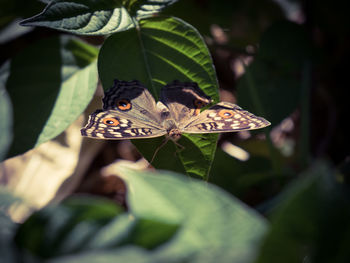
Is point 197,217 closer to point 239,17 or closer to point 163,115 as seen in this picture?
point 163,115

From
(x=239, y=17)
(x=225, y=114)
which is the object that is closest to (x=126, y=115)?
(x=225, y=114)

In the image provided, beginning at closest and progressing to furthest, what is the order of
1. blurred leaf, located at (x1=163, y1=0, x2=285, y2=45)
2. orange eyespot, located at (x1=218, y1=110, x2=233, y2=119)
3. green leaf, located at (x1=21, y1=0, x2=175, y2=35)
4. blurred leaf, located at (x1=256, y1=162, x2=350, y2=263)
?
1. blurred leaf, located at (x1=256, y1=162, x2=350, y2=263)
2. green leaf, located at (x1=21, y1=0, x2=175, y2=35)
3. orange eyespot, located at (x1=218, y1=110, x2=233, y2=119)
4. blurred leaf, located at (x1=163, y1=0, x2=285, y2=45)

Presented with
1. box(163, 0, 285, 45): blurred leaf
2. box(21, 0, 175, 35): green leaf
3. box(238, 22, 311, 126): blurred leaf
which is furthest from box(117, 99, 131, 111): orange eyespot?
box(163, 0, 285, 45): blurred leaf

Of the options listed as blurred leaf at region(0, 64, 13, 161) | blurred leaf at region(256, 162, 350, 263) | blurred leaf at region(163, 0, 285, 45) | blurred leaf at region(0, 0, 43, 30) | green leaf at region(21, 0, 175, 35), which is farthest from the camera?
blurred leaf at region(163, 0, 285, 45)

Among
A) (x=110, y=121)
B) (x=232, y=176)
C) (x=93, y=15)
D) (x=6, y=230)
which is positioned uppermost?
(x=93, y=15)

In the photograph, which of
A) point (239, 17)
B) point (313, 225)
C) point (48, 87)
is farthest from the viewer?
point (239, 17)

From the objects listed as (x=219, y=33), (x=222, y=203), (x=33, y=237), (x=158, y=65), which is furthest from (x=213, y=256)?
(x=219, y=33)

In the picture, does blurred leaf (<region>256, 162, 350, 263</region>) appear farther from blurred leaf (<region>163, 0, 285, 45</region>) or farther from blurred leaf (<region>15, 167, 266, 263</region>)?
blurred leaf (<region>163, 0, 285, 45</region>)

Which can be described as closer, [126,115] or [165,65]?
[165,65]
